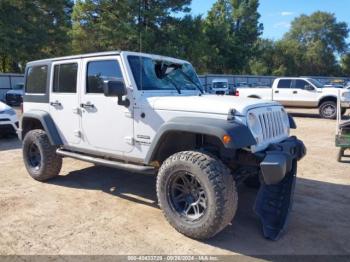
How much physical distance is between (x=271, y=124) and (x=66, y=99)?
3024mm

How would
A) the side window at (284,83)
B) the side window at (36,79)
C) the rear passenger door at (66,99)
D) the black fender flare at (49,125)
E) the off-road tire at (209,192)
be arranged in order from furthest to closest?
the side window at (284,83)
the side window at (36,79)
the black fender flare at (49,125)
the rear passenger door at (66,99)
the off-road tire at (209,192)

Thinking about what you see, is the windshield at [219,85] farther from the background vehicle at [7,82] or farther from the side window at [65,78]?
the side window at [65,78]

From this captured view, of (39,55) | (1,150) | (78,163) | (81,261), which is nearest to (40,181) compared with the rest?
(78,163)

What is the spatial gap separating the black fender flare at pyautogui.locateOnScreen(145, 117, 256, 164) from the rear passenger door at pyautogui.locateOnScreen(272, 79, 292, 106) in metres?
14.1

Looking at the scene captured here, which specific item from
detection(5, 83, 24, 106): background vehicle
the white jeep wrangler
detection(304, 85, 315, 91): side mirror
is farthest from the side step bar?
detection(5, 83, 24, 106): background vehicle

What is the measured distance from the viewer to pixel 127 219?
4.52m

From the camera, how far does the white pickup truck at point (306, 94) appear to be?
16234mm

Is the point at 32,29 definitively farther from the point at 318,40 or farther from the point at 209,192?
the point at 318,40

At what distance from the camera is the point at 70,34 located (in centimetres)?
3100

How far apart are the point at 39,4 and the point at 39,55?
4.49m

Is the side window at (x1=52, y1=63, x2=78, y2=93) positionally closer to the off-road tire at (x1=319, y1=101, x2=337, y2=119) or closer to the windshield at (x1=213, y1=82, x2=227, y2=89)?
the off-road tire at (x1=319, y1=101, x2=337, y2=119)

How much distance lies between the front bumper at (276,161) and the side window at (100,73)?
6.89ft

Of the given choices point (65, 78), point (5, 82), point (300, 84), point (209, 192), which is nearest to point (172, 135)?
point (209, 192)

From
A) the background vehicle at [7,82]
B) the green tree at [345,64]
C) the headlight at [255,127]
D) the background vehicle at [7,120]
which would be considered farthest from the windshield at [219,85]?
the green tree at [345,64]
